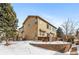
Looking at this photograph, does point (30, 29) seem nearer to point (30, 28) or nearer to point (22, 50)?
point (30, 28)

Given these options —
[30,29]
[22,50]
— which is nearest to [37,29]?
[30,29]

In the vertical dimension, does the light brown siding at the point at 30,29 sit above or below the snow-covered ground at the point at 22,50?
above

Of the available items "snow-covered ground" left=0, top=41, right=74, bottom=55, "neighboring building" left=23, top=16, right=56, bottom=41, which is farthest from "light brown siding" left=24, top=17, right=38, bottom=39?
"snow-covered ground" left=0, top=41, right=74, bottom=55

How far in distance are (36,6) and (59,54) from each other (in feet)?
2.14

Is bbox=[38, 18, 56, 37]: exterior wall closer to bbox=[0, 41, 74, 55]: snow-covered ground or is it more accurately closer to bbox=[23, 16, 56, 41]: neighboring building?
bbox=[23, 16, 56, 41]: neighboring building

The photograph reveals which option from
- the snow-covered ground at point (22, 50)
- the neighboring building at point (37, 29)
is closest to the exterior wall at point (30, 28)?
the neighboring building at point (37, 29)

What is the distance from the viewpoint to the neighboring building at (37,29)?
3.16 m

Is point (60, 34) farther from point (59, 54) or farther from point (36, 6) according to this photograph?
point (36, 6)

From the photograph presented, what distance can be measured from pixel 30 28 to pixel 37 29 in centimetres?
9

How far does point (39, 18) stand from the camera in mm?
3162

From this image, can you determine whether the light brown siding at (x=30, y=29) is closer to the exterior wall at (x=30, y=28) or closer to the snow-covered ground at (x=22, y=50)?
the exterior wall at (x=30, y=28)

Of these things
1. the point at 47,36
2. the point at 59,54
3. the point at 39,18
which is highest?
the point at 39,18

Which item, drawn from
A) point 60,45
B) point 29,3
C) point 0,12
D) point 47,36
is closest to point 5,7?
point 0,12

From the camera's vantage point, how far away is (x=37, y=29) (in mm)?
3186
